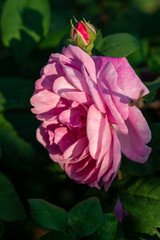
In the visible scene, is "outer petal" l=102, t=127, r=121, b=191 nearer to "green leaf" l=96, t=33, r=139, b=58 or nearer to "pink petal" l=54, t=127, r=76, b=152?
"pink petal" l=54, t=127, r=76, b=152

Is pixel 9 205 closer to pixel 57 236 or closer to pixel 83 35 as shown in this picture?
pixel 57 236

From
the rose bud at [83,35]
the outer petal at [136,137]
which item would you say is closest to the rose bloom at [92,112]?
the outer petal at [136,137]

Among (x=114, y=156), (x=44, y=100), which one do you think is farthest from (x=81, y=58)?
(x=114, y=156)

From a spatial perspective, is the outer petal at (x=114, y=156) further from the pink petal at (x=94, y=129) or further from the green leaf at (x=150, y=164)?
the green leaf at (x=150, y=164)

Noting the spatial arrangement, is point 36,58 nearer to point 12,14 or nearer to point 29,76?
point 29,76

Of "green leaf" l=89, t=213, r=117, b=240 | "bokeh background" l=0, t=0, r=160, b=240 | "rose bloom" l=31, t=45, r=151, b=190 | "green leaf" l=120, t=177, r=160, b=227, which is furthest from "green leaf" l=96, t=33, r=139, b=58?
"green leaf" l=89, t=213, r=117, b=240

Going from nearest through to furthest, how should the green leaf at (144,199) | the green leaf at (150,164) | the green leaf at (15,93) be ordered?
the green leaf at (144,199)
the green leaf at (150,164)
the green leaf at (15,93)
